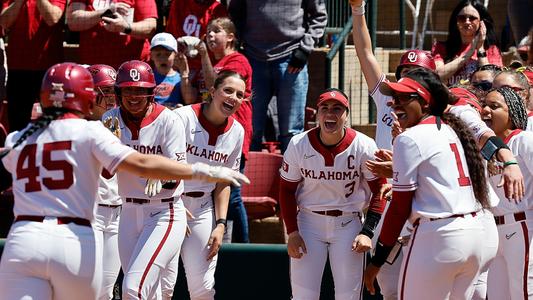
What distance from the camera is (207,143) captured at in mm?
7965

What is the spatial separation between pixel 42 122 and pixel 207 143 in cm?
265

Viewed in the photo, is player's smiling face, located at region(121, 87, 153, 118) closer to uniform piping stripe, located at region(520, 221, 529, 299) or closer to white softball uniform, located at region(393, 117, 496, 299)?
white softball uniform, located at region(393, 117, 496, 299)

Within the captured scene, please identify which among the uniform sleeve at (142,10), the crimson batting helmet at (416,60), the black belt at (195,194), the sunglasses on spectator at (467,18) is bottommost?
the black belt at (195,194)

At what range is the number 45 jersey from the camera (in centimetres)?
736

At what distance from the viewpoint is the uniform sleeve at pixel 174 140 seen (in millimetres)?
7285

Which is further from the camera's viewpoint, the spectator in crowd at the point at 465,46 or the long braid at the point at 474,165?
the spectator in crowd at the point at 465,46

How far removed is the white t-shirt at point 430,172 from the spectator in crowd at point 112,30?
474 centimetres

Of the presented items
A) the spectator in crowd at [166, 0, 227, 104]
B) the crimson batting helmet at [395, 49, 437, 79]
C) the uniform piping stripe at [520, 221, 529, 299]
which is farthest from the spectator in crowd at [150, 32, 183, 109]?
the uniform piping stripe at [520, 221, 529, 299]

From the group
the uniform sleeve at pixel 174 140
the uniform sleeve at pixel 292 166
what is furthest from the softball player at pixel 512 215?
the uniform sleeve at pixel 174 140

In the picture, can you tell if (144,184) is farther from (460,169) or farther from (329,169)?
(460,169)

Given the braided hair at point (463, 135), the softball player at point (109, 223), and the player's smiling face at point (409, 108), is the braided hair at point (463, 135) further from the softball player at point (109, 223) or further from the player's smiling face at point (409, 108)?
the softball player at point (109, 223)

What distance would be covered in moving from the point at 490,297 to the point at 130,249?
2.54 metres

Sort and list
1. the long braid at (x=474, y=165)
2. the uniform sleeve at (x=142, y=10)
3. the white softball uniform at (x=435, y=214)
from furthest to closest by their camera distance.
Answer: the uniform sleeve at (x=142, y=10) → the long braid at (x=474, y=165) → the white softball uniform at (x=435, y=214)

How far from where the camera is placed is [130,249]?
24.0 feet
